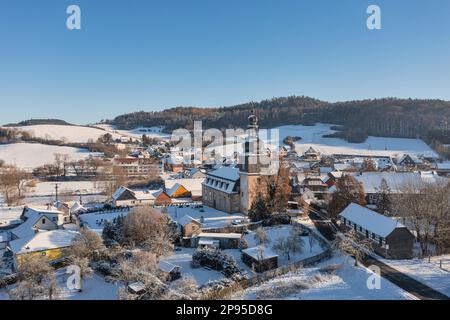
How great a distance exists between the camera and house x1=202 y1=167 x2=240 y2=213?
38.8 m

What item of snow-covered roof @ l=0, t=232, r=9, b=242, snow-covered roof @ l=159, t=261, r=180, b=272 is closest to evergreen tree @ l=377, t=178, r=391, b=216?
snow-covered roof @ l=159, t=261, r=180, b=272

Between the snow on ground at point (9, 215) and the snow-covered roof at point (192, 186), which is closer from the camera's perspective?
the snow on ground at point (9, 215)

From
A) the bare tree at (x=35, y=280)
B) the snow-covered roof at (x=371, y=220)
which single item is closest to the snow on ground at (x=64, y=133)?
the bare tree at (x=35, y=280)

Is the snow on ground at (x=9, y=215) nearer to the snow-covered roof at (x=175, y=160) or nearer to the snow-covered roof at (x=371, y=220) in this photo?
the snow-covered roof at (x=371, y=220)

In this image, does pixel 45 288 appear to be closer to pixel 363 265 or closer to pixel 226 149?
pixel 363 265

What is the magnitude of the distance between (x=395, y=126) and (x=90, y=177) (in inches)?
4329

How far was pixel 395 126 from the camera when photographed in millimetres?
129750

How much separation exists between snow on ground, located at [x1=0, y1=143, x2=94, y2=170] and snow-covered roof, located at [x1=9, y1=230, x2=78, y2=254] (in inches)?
2763

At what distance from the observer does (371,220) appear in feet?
94.3

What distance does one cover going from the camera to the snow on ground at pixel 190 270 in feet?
73.6

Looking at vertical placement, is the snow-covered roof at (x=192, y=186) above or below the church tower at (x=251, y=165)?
below

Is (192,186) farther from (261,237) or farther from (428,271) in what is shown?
(428,271)

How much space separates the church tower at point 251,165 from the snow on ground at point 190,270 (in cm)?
1151
